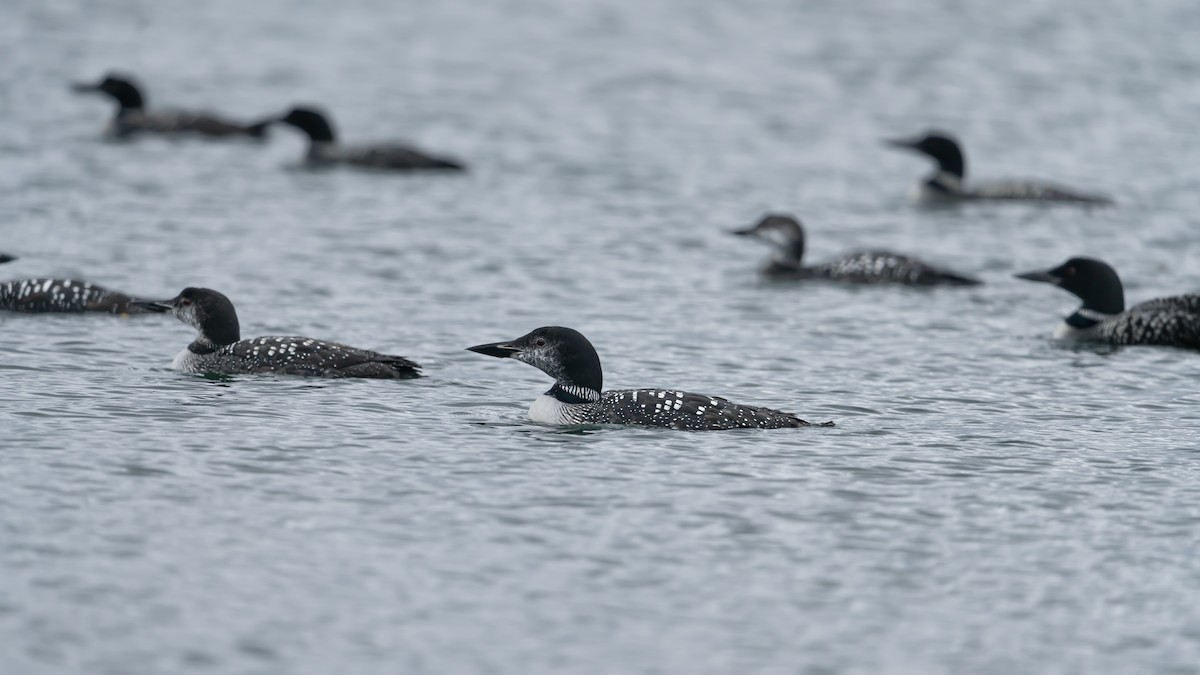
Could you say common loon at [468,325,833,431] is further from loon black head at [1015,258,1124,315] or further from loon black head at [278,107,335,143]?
loon black head at [278,107,335,143]

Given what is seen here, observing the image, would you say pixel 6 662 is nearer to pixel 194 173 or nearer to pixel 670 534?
pixel 670 534

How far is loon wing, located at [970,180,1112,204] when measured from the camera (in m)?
20.2

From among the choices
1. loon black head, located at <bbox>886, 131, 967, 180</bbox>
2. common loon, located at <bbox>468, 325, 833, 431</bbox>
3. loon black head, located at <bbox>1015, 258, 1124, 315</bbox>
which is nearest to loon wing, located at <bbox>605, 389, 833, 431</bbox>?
common loon, located at <bbox>468, 325, 833, 431</bbox>

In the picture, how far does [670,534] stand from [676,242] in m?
9.28

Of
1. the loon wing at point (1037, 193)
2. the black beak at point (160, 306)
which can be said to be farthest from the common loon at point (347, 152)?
the black beak at point (160, 306)

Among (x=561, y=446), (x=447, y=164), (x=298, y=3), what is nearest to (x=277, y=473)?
(x=561, y=446)

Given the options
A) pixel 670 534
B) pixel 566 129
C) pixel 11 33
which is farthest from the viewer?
pixel 11 33

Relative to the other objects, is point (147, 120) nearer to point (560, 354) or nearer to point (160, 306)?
point (160, 306)

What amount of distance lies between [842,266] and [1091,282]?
7.80 feet

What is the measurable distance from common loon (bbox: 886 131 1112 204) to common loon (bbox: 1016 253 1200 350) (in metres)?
5.52

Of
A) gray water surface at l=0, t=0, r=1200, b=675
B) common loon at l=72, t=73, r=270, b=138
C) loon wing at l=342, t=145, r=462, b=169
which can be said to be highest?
common loon at l=72, t=73, r=270, b=138

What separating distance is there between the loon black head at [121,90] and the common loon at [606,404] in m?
13.0

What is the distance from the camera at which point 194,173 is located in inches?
815

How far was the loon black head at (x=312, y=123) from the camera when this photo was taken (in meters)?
21.7
